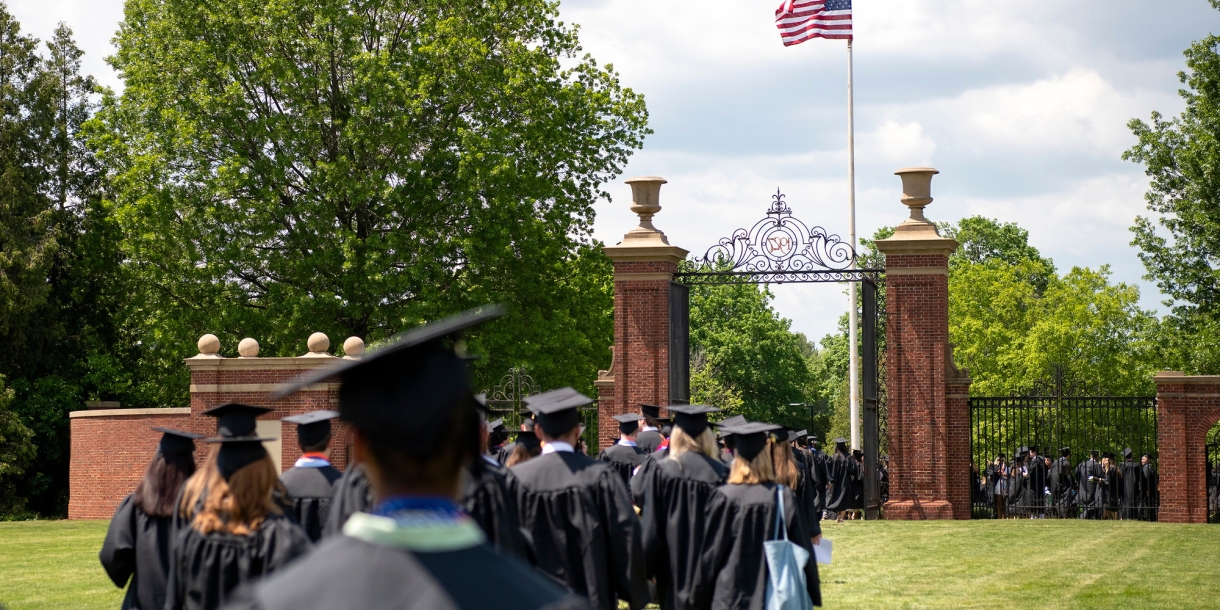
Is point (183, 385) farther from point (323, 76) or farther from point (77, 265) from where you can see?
point (323, 76)

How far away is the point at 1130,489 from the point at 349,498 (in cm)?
2006

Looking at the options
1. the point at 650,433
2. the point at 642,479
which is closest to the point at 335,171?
the point at 650,433

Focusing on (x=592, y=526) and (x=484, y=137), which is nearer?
(x=592, y=526)

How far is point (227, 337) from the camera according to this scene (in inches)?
1112

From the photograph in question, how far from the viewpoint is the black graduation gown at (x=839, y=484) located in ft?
75.2

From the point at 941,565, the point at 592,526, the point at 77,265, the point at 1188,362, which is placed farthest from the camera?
the point at 77,265

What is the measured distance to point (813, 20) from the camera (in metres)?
25.2

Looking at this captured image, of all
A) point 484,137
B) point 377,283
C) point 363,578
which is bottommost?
point 363,578

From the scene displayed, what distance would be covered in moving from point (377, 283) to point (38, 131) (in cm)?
1231

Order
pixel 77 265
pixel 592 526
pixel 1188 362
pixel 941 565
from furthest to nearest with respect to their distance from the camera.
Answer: pixel 77 265 → pixel 1188 362 → pixel 941 565 → pixel 592 526

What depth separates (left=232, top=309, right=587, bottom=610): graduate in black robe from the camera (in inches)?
77.3

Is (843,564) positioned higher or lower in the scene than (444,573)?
lower

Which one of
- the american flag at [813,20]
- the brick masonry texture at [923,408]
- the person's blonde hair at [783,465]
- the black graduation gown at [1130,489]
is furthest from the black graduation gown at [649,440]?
the american flag at [813,20]

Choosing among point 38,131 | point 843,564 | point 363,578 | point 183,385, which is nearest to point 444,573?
point 363,578
